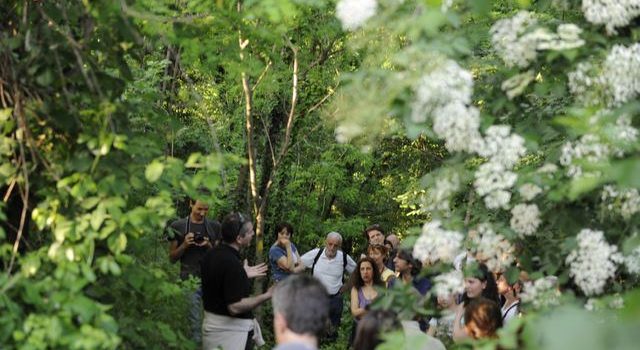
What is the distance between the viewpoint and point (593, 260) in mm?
4402

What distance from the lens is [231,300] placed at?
293 inches

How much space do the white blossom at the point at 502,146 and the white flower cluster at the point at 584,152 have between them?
0.25m

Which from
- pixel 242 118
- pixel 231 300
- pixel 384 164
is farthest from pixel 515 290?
pixel 384 164

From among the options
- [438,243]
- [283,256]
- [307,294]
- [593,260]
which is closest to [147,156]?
[307,294]

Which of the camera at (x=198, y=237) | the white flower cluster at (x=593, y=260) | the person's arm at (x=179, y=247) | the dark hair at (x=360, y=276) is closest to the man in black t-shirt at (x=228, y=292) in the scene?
the person's arm at (x=179, y=247)

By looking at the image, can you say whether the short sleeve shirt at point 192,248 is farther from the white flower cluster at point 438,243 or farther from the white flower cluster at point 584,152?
the white flower cluster at point 584,152

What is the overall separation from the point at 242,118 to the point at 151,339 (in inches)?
378

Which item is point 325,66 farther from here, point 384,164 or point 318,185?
point 384,164

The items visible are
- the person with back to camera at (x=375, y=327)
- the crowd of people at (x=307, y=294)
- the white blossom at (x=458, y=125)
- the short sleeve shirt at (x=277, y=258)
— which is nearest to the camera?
the crowd of people at (x=307, y=294)

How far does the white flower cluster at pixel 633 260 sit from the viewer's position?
177 inches

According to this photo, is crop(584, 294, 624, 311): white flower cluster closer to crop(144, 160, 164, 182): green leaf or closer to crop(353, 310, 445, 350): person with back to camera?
crop(353, 310, 445, 350): person with back to camera

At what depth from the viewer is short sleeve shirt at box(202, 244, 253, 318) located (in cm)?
745

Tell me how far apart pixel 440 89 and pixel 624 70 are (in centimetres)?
93

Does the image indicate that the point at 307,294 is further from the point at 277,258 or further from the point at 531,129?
the point at 277,258
